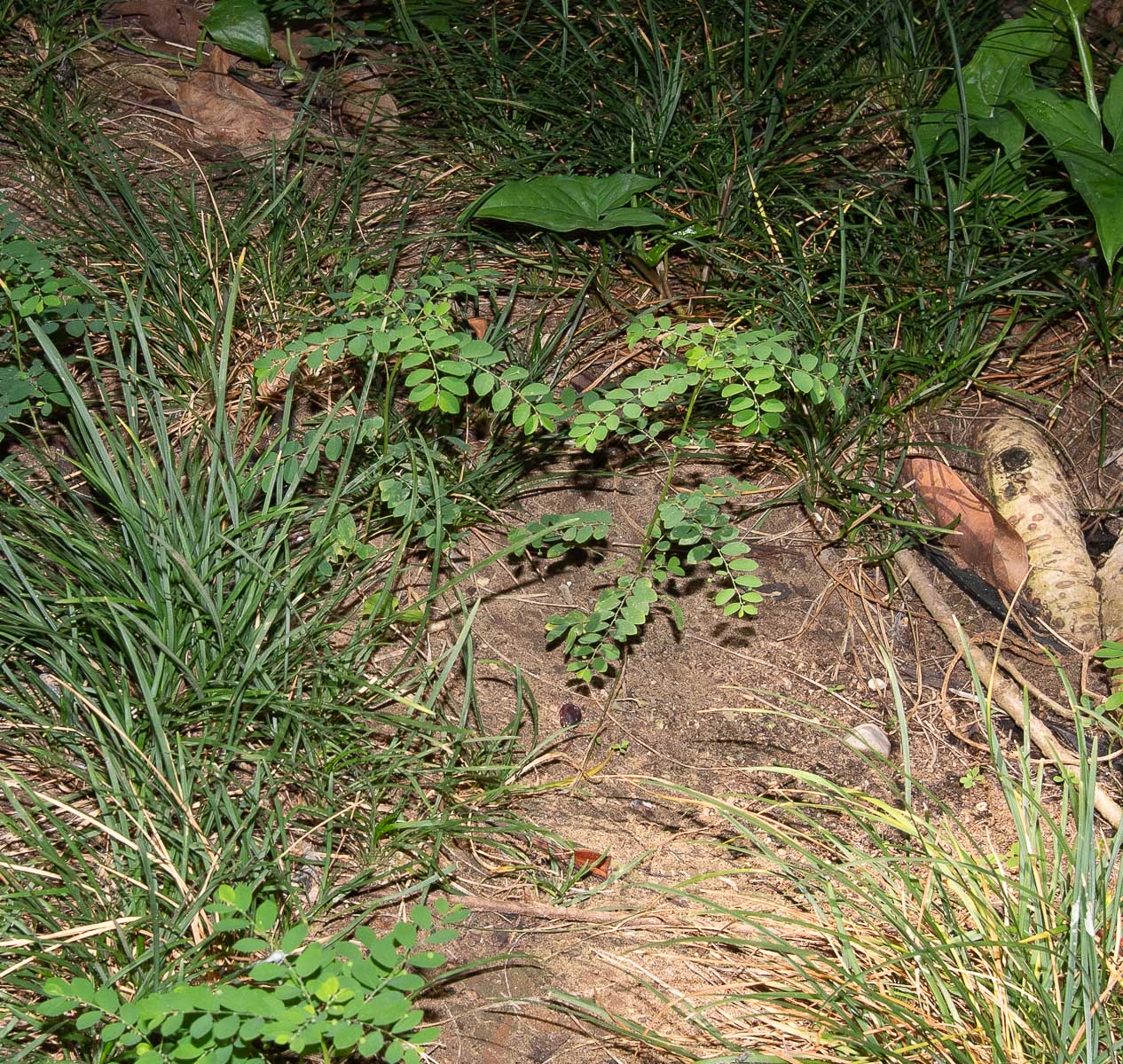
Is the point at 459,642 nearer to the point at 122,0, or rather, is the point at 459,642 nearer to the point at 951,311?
the point at 951,311

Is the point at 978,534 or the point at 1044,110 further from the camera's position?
the point at 1044,110

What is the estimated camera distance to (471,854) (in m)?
1.79

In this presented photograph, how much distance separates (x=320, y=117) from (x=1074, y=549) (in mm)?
2342

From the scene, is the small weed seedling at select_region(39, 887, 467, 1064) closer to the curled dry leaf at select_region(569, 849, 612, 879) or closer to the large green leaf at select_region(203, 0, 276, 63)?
the curled dry leaf at select_region(569, 849, 612, 879)

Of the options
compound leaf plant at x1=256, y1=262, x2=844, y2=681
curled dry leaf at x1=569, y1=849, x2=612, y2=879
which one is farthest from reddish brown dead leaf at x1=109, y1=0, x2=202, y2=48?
curled dry leaf at x1=569, y1=849, x2=612, y2=879

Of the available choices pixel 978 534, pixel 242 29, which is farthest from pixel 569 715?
pixel 242 29

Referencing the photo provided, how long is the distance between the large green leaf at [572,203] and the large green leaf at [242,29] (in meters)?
1.15

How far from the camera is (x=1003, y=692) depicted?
6.84ft

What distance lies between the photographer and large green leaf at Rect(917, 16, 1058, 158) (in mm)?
2611

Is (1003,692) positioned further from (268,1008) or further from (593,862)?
(268,1008)

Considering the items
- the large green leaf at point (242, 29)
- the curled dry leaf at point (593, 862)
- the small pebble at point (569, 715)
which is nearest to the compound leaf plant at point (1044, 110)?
the small pebble at point (569, 715)

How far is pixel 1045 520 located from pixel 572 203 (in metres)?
1.31

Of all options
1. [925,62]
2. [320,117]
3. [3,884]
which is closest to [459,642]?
[3,884]

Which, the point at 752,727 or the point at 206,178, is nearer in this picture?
the point at 752,727
